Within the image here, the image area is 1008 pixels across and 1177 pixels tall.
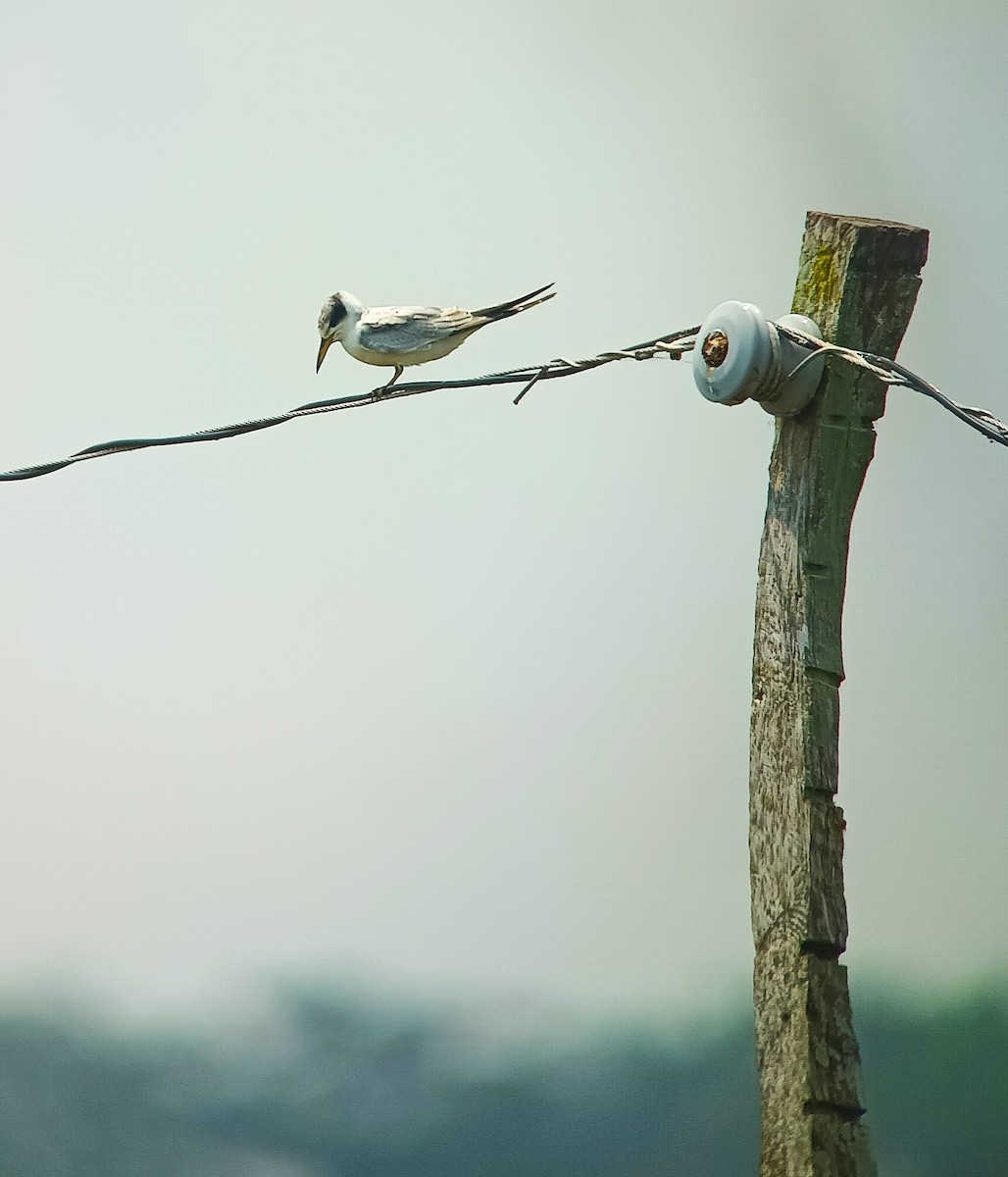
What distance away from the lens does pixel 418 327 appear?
315 centimetres

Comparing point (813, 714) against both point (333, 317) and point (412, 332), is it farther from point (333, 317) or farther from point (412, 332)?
point (333, 317)

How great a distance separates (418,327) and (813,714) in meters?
1.48

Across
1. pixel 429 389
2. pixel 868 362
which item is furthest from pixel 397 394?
pixel 868 362

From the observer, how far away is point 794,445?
7.47 ft

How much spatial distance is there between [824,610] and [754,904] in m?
0.50

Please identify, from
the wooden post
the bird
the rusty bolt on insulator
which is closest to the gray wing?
the bird

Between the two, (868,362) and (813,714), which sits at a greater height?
(868,362)

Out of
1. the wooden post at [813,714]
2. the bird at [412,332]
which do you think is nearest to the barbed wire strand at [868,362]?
the wooden post at [813,714]

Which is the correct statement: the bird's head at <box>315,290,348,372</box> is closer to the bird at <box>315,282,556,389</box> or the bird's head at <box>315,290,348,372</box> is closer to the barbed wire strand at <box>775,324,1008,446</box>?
the bird at <box>315,282,556,389</box>

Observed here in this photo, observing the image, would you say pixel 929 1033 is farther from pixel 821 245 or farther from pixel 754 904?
pixel 821 245

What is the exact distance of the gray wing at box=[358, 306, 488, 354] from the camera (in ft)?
10.3

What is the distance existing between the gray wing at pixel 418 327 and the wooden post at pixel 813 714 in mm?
1026

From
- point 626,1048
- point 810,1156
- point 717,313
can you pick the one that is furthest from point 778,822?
point 626,1048

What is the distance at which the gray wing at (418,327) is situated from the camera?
10.3ft
